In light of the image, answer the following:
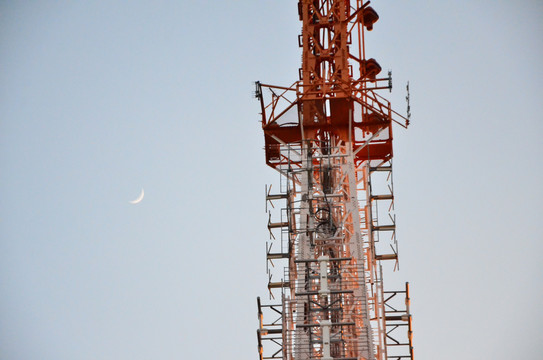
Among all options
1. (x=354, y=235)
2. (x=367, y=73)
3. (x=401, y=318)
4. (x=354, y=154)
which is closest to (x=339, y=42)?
(x=367, y=73)

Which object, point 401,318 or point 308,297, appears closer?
point 308,297

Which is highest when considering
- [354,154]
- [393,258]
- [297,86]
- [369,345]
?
[297,86]

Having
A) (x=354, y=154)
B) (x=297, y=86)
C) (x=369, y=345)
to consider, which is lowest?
(x=369, y=345)

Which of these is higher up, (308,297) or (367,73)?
(367,73)

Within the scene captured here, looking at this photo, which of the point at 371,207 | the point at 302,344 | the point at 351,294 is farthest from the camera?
the point at 371,207

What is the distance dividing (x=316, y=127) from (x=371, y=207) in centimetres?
502

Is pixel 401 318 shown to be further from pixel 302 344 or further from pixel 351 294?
pixel 302 344

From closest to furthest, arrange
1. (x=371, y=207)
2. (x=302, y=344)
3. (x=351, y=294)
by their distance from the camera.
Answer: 1. (x=302, y=344)
2. (x=351, y=294)
3. (x=371, y=207)

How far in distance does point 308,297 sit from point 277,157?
1141 centimetres

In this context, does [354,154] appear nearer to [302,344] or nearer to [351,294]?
[351,294]

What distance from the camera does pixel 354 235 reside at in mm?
49906

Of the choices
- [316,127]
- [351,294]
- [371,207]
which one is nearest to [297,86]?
[316,127]

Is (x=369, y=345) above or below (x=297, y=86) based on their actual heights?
below

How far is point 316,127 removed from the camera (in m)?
53.9
